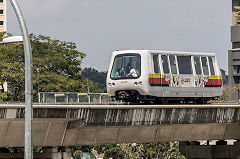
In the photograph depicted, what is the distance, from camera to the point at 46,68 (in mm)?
64375

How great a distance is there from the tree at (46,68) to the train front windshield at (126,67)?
2737cm

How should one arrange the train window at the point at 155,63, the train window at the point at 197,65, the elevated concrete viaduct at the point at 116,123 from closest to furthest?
the elevated concrete viaduct at the point at 116,123 → the train window at the point at 155,63 → the train window at the point at 197,65

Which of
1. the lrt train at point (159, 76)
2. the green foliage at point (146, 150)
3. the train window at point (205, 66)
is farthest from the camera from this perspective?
the green foliage at point (146, 150)

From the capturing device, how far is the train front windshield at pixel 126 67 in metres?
32.7

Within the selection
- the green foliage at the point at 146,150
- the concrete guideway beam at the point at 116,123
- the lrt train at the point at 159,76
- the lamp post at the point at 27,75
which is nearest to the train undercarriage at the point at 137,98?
the lrt train at the point at 159,76

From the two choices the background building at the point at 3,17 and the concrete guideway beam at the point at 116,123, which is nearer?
the concrete guideway beam at the point at 116,123

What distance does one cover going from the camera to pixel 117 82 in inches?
1304

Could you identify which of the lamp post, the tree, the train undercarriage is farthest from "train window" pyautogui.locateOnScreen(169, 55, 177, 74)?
the tree

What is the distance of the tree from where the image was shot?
2414 inches

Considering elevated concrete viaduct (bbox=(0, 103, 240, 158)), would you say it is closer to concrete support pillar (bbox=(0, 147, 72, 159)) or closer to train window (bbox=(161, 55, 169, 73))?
concrete support pillar (bbox=(0, 147, 72, 159))

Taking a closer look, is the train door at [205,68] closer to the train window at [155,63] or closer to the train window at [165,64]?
the train window at [165,64]

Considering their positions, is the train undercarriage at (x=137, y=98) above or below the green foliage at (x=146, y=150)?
above

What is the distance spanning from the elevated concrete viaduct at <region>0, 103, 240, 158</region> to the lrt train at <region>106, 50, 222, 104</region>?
2327 mm

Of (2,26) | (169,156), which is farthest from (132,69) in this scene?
(2,26)
